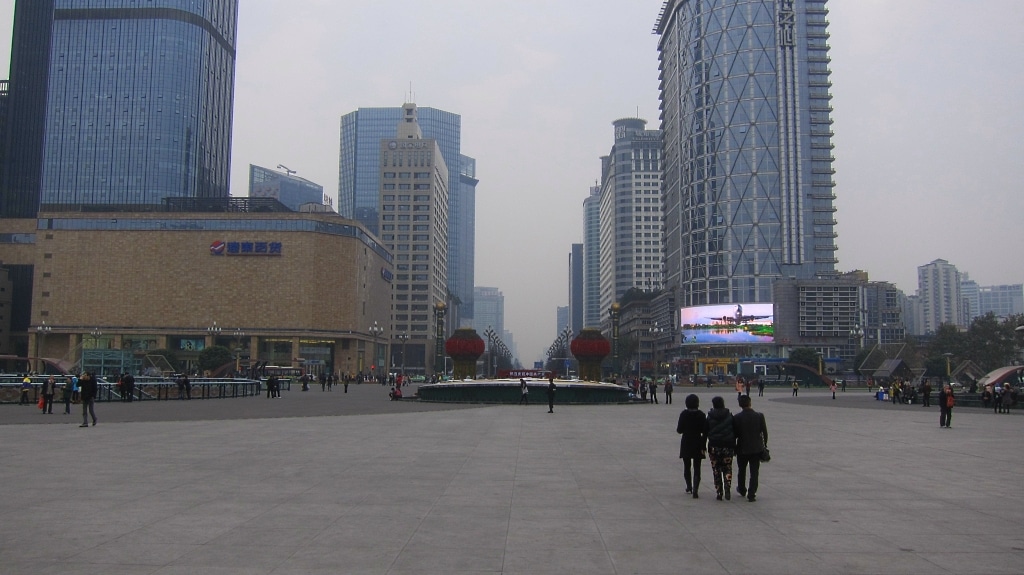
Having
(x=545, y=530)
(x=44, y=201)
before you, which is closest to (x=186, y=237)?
(x=44, y=201)

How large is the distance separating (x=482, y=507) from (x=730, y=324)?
13291cm

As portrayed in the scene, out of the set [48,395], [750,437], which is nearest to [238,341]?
[48,395]

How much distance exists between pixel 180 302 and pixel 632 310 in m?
113

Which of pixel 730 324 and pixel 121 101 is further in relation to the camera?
pixel 730 324

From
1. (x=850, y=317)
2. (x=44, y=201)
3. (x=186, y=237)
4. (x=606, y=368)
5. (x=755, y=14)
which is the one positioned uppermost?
(x=755, y=14)

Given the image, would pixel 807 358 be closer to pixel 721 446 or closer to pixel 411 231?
pixel 411 231

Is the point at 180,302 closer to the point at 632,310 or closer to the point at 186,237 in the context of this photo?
the point at 186,237

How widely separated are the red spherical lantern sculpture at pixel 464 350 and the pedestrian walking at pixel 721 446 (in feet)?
142

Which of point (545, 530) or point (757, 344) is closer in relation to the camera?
point (545, 530)

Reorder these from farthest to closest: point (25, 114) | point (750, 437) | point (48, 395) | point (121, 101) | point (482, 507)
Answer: point (25, 114) < point (121, 101) < point (48, 395) < point (750, 437) < point (482, 507)

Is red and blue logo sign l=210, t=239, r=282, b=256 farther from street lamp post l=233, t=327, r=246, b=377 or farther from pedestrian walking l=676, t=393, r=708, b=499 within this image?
pedestrian walking l=676, t=393, r=708, b=499

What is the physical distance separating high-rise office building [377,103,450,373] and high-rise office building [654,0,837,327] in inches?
2530

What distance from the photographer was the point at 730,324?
13775 centimetres

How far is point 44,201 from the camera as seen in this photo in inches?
5369
